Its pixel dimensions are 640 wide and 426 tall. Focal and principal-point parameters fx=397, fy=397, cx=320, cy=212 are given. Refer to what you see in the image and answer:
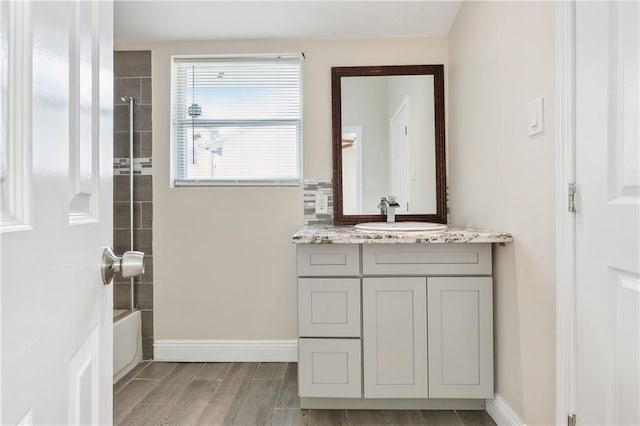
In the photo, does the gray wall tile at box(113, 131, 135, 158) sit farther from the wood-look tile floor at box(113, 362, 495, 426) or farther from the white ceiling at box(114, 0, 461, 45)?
the wood-look tile floor at box(113, 362, 495, 426)

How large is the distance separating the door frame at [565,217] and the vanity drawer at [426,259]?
20.1 inches

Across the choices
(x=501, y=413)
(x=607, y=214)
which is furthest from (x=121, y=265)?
(x=501, y=413)

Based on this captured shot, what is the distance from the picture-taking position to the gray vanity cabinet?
1827 mm

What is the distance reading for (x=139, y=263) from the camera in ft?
2.02

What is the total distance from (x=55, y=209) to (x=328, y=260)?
57.4 inches

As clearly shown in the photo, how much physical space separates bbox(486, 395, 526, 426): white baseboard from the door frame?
376 mm

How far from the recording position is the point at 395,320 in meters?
1.84

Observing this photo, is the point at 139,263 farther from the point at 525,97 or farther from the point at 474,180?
the point at 474,180

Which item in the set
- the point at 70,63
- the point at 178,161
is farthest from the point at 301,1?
the point at 70,63

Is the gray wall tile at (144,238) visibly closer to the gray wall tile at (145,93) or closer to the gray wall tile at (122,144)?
the gray wall tile at (122,144)

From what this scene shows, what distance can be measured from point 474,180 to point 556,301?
0.93 meters

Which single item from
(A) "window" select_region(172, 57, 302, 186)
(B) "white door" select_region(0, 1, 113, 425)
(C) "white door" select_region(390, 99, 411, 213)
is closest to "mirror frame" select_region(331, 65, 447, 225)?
(C) "white door" select_region(390, 99, 411, 213)

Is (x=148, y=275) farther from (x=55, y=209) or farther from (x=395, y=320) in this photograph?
(x=55, y=209)

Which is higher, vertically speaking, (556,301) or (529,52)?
(529,52)
